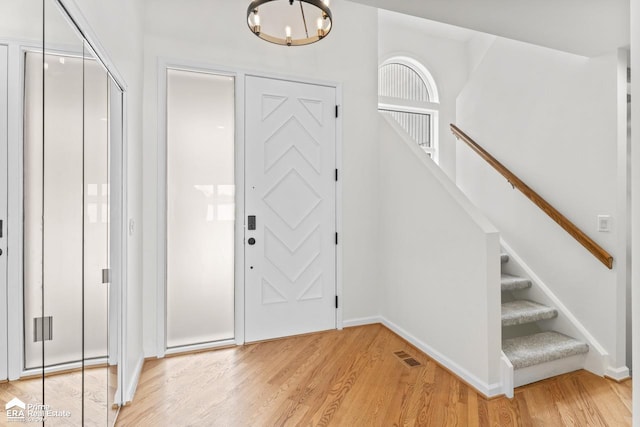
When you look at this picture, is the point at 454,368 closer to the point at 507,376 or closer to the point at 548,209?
the point at 507,376

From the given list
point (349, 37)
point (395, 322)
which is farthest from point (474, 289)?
point (349, 37)

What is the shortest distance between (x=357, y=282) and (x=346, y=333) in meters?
0.53

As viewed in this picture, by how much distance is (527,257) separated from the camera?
3197mm

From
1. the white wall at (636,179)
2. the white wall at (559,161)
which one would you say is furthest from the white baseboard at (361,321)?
the white wall at (636,179)

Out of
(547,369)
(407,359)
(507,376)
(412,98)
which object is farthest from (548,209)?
(412,98)

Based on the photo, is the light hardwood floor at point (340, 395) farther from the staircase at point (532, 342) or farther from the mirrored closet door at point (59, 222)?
the mirrored closet door at point (59, 222)

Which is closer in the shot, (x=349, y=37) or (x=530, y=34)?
(x=530, y=34)

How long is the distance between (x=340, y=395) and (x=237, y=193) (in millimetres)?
1865

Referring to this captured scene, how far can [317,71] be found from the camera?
3.35 metres

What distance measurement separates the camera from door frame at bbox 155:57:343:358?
2824mm

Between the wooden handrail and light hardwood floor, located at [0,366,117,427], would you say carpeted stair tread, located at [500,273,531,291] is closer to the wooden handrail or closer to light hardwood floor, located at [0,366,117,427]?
the wooden handrail

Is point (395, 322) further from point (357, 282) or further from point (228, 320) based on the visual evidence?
point (228, 320)

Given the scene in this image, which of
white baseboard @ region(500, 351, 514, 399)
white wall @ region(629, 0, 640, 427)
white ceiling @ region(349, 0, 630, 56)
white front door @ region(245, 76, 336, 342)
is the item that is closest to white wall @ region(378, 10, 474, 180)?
white front door @ region(245, 76, 336, 342)

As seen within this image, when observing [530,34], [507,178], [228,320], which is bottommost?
[228,320]
